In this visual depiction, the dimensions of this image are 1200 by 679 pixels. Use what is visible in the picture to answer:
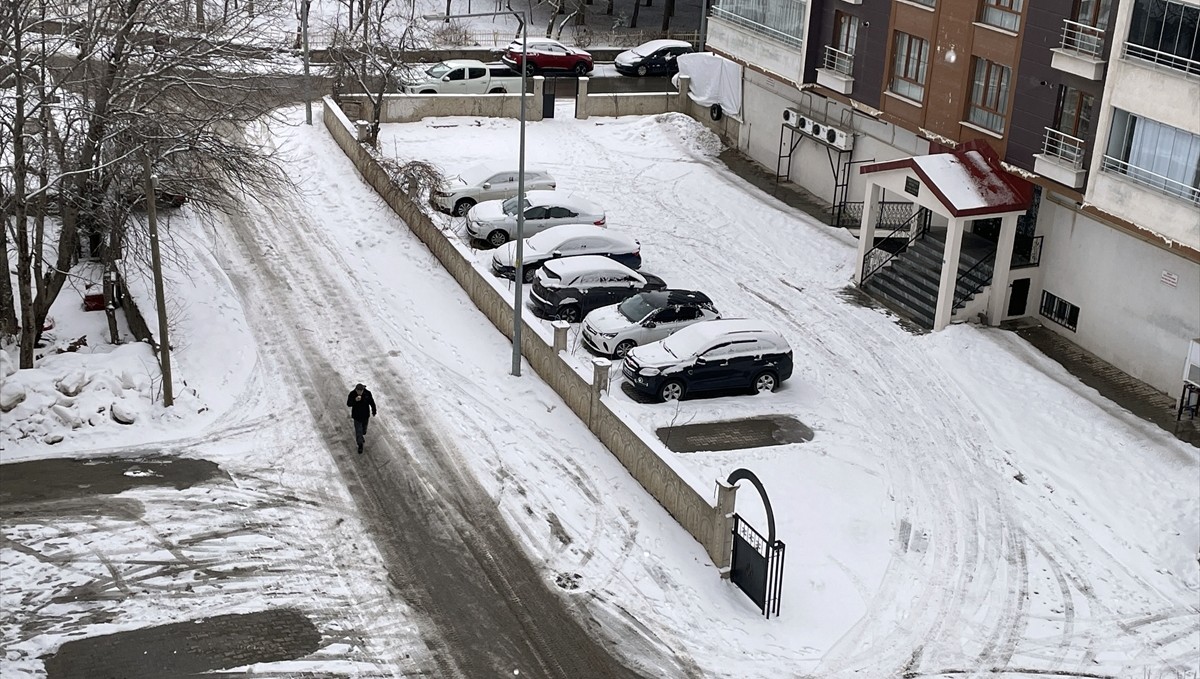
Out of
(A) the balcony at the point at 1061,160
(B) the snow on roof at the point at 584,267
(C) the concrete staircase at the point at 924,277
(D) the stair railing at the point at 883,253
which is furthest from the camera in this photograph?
(D) the stair railing at the point at 883,253

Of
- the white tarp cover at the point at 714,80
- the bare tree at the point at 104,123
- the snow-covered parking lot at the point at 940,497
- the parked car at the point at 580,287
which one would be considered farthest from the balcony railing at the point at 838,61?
the bare tree at the point at 104,123

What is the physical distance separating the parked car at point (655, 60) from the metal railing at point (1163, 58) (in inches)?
1143

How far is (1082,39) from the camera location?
28953mm

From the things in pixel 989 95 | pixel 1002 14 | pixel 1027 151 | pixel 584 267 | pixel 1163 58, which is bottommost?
pixel 584 267

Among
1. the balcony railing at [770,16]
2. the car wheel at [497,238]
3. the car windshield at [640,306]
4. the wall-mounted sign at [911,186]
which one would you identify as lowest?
the car wheel at [497,238]

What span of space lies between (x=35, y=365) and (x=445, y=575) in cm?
1106

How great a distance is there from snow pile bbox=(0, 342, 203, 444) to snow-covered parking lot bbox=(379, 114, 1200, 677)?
9466mm

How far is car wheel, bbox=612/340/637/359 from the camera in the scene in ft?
95.5

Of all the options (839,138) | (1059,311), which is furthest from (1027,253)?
(839,138)

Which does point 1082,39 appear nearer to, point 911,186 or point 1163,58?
point 1163,58

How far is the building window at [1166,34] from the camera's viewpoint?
25844mm

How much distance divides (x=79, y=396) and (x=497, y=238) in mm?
13250

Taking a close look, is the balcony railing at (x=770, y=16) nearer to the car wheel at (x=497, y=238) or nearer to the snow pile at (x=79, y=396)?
the car wheel at (x=497, y=238)

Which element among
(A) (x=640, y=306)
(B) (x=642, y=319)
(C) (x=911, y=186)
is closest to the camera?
(B) (x=642, y=319)
